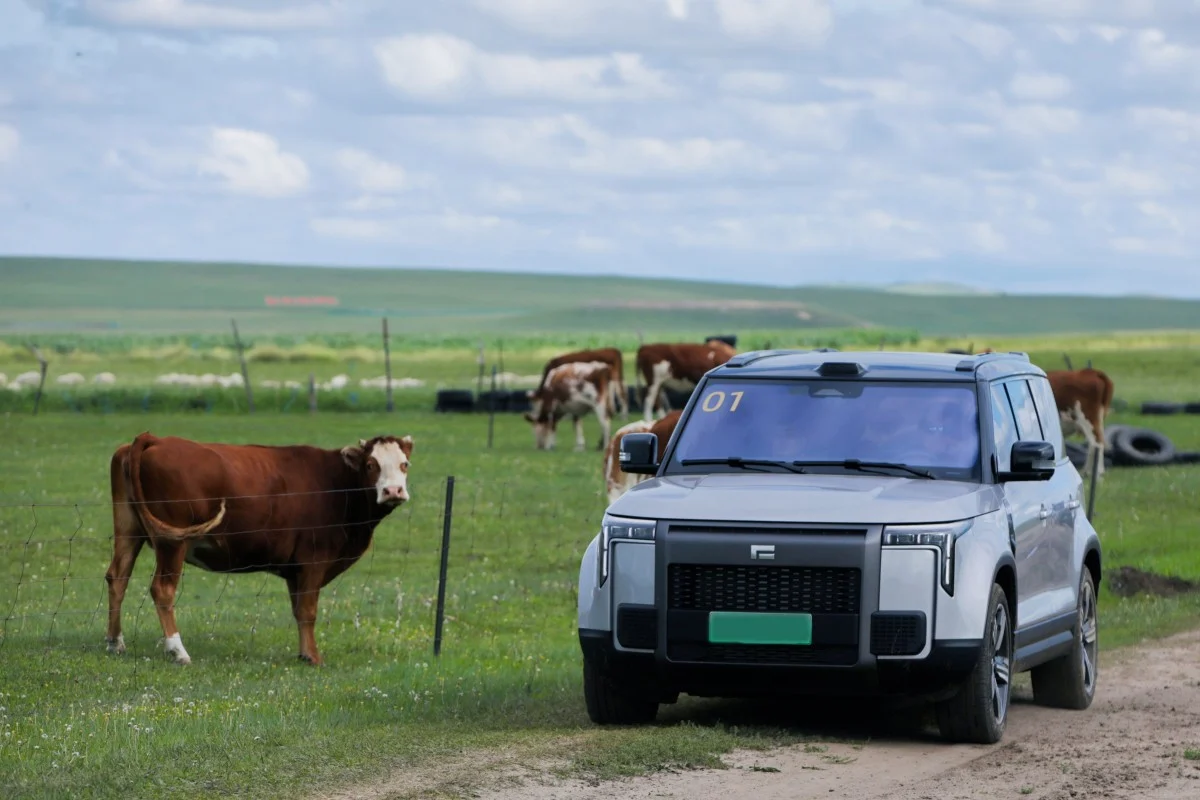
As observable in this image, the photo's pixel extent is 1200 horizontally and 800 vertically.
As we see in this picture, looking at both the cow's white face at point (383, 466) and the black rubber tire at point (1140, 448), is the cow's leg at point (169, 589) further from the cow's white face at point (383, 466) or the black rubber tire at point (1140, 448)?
the black rubber tire at point (1140, 448)

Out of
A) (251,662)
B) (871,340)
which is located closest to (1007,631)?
(251,662)

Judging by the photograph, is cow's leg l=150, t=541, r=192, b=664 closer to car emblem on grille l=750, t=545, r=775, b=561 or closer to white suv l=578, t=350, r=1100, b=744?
white suv l=578, t=350, r=1100, b=744

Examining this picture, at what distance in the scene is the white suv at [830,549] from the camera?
9.38m

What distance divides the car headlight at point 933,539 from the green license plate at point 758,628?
0.60 meters

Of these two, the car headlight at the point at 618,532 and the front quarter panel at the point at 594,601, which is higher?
→ the car headlight at the point at 618,532

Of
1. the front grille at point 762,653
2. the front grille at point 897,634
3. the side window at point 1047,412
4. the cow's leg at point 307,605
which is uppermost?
the side window at point 1047,412

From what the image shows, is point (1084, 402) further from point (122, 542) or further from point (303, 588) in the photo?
point (122, 542)

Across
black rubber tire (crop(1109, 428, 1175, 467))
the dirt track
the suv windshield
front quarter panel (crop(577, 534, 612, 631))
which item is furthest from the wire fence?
black rubber tire (crop(1109, 428, 1175, 467))

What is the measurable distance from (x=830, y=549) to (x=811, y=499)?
40 centimetres

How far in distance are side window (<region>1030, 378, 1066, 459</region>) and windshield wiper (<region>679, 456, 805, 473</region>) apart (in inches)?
99.5

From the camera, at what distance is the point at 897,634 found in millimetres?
9359

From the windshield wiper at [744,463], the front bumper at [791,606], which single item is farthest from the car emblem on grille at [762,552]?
the windshield wiper at [744,463]

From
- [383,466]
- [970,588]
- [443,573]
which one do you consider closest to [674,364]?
[383,466]

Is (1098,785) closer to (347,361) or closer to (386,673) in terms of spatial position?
(386,673)
